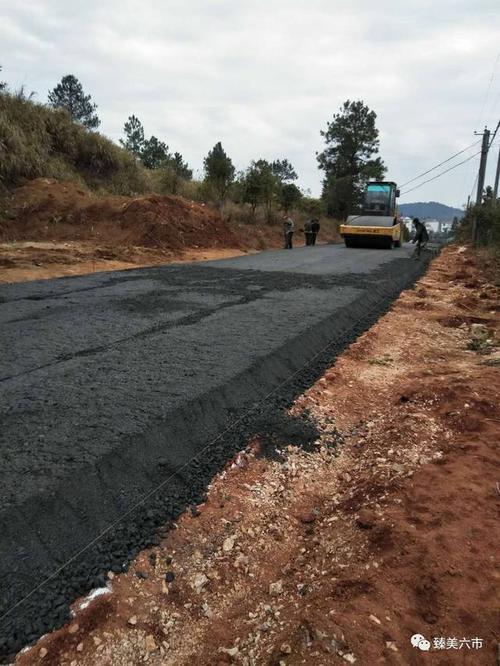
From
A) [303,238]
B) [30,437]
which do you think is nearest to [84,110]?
[303,238]

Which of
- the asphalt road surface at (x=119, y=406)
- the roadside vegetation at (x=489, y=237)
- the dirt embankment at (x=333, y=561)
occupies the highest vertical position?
the roadside vegetation at (x=489, y=237)

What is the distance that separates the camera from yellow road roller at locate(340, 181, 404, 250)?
65.5 ft

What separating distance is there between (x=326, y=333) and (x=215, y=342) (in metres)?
1.80

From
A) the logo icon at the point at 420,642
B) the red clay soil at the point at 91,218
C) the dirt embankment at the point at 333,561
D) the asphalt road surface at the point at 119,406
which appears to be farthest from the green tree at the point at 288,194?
the logo icon at the point at 420,642

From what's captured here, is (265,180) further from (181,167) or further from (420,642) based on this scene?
(420,642)

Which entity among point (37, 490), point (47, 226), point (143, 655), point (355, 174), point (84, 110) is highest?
point (84, 110)

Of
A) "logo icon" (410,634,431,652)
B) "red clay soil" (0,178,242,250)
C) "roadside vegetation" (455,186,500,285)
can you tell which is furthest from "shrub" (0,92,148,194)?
"logo icon" (410,634,431,652)

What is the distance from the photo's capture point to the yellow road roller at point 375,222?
1997 centimetres

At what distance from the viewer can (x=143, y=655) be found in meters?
1.97

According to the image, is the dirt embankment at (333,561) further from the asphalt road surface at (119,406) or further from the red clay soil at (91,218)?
the red clay soil at (91,218)

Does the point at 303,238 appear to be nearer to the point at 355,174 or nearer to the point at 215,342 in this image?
the point at 355,174

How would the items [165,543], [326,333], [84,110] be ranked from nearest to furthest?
[165,543], [326,333], [84,110]

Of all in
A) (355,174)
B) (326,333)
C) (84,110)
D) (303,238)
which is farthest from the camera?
(355,174)

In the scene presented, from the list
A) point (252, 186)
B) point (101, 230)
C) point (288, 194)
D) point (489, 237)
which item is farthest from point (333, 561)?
point (288, 194)
